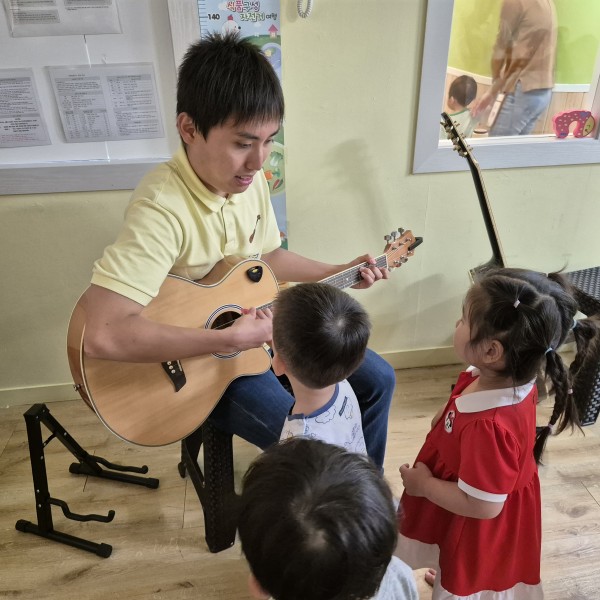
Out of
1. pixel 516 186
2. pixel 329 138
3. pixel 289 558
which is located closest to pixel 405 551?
pixel 289 558

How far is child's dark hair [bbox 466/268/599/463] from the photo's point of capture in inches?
34.2

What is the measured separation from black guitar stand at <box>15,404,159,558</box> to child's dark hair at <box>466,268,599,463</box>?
3.77ft

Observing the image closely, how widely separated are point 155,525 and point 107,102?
133cm

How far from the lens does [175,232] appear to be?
1120 millimetres

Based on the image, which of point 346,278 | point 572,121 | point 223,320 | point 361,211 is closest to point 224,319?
point 223,320

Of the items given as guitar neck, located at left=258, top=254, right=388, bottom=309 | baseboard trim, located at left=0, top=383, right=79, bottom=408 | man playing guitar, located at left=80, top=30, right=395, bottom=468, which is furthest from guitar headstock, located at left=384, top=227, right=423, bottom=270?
baseboard trim, located at left=0, top=383, right=79, bottom=408

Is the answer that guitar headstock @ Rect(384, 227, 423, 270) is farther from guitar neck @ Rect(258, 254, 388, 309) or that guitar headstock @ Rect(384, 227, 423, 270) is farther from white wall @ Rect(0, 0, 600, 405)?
white wall @ Rect(0, 0, 600, 405)

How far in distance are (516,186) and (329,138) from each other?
0.78 meters

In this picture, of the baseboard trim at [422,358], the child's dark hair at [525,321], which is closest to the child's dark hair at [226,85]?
the child's dark hair at [525,321]

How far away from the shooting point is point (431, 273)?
2.03m

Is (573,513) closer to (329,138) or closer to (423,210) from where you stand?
(423,210)

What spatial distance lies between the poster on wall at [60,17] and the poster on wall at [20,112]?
123mm

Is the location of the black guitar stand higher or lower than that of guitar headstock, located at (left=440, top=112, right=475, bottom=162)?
lower

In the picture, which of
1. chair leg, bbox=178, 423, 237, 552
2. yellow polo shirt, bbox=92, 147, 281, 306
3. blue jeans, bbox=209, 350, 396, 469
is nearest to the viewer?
yellow polo shirt, bbox=92, 147, 281, 306
